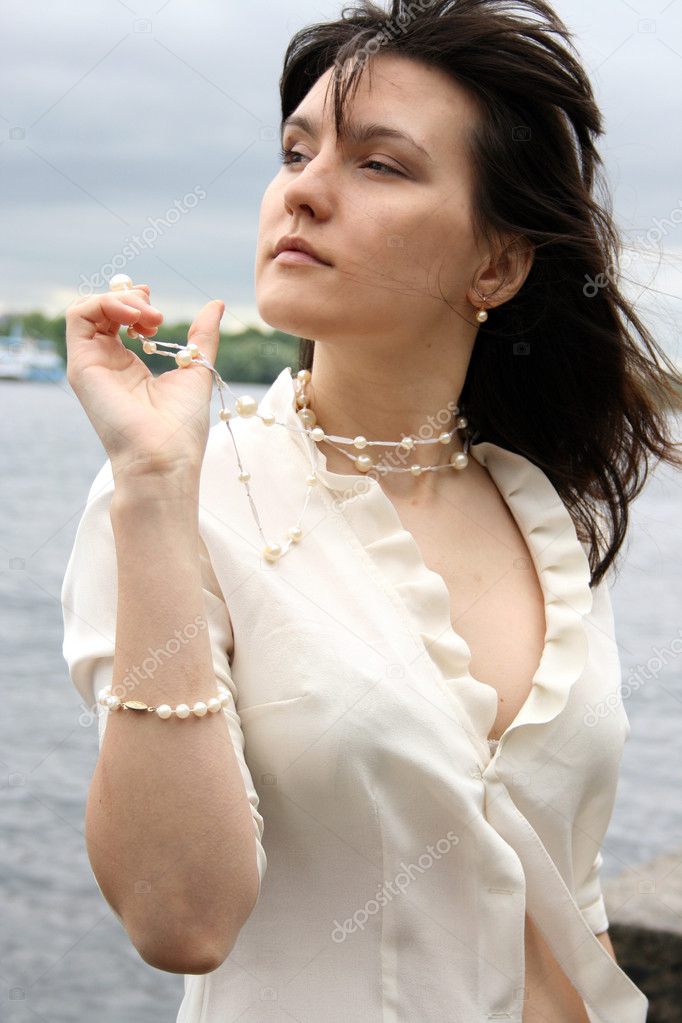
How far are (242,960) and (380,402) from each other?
799 millimetres

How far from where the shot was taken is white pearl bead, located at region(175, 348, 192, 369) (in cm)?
145

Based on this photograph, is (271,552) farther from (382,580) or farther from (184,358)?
(184,358)

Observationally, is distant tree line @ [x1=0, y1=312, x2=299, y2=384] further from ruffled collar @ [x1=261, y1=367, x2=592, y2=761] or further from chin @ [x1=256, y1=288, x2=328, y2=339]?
ruffled collar @ [x1=261, y1=367, x2=592, y2=761]

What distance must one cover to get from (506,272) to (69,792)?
14.1 feet

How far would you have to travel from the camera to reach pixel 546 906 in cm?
164

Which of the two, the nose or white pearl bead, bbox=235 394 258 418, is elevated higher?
the nose

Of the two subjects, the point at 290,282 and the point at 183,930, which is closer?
the point at 183,930

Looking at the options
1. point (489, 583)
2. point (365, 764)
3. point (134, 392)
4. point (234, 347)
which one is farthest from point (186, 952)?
point (234, 347)

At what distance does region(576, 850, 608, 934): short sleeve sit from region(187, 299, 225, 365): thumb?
97 cm

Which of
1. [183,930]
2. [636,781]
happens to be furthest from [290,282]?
[636,781]

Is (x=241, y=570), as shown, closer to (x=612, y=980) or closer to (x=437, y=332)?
(x=437, y=332)

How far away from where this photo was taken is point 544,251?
6.40 ft

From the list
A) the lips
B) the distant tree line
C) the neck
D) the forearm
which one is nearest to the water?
the distant tree line

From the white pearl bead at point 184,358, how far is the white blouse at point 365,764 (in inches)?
6.9
